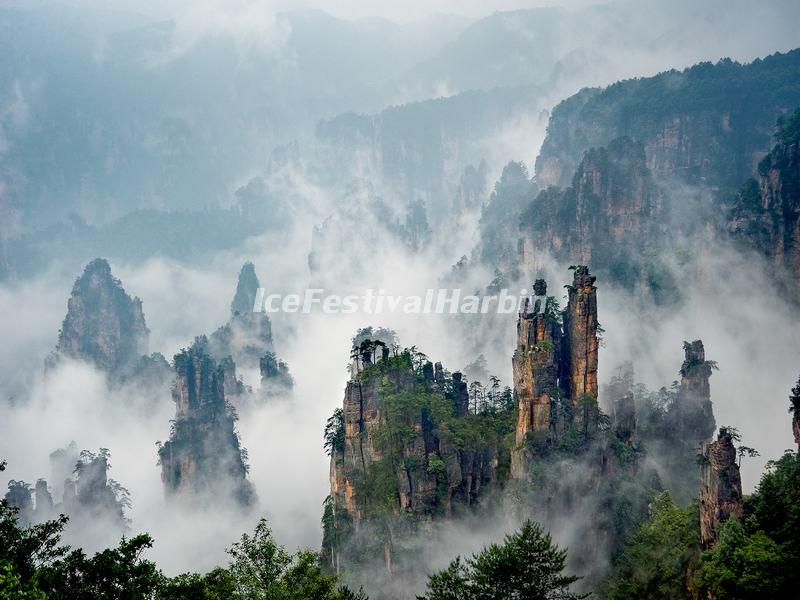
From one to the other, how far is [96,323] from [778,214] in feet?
400

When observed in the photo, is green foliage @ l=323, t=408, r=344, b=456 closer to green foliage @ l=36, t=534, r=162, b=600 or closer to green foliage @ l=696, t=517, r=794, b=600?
green foliage @ l=696, t=517, r=794, b=600

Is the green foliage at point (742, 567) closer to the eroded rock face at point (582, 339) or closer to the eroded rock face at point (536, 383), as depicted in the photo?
the eroded rock face at point (536, 383)

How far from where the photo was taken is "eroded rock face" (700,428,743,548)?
4856cm

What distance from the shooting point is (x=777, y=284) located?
100375mm

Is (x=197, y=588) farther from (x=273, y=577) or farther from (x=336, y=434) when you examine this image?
(x=336, y=434)

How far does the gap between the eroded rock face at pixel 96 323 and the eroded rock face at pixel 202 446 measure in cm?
4856

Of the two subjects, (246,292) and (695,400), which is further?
(246,292)

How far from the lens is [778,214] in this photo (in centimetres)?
9944

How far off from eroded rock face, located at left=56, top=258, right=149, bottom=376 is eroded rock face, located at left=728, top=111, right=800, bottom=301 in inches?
4421

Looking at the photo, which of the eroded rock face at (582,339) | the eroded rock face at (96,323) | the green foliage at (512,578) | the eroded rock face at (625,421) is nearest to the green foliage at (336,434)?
the eroded rock face at (582,339)

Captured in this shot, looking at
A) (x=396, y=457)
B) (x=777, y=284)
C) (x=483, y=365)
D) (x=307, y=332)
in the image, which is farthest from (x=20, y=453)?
(x=777, y=284)

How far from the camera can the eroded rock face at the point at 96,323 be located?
153000 millimetres

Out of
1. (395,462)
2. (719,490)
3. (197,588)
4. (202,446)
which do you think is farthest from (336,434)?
(197,588)

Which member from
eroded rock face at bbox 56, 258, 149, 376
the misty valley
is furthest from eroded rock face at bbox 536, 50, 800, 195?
eroded rock face at bbox 56, 258, 149, 376
